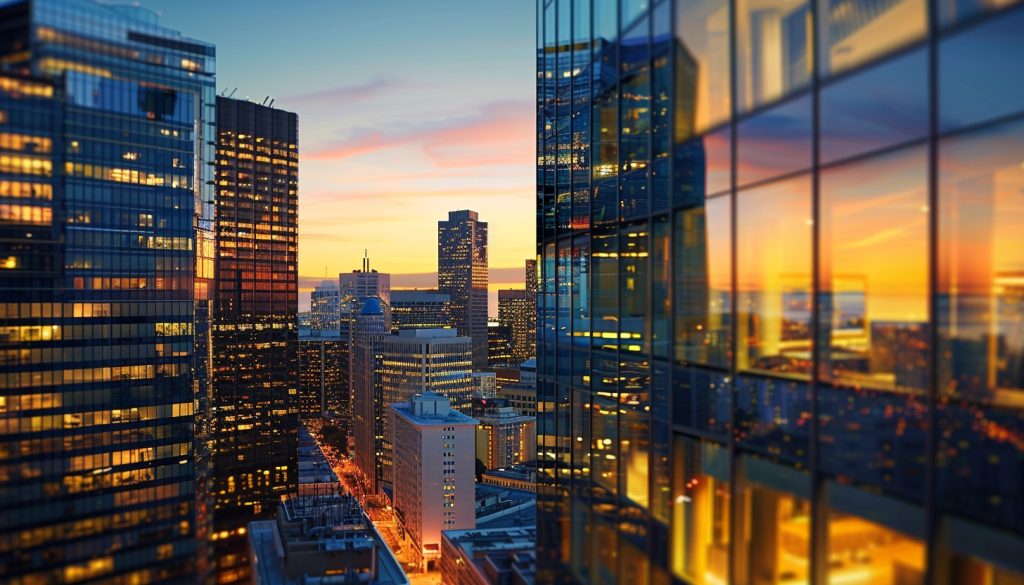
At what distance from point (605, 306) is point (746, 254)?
471 cm

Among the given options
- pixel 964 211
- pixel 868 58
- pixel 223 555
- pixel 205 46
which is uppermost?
pixel 205 46

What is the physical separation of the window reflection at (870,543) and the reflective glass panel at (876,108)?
9.78 ft

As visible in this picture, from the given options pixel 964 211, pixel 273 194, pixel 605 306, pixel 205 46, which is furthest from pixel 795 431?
pixel 273 194

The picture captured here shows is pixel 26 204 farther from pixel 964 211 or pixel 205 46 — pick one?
pixel 964 211

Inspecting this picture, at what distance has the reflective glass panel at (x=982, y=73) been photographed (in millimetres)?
5574

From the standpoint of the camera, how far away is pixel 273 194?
565ft

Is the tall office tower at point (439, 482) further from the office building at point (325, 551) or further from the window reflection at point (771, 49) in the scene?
the window reflection at point (771, 49)

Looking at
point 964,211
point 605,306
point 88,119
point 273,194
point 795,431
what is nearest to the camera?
point 964,211

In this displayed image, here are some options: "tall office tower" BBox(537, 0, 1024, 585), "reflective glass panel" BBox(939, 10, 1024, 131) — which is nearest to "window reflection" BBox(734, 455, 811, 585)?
"tall office tower" BBox(537, 0, 1024, 585)

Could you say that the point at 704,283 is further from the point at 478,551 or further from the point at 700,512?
the point at 478,551

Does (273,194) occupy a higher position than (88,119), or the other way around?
(273,194)

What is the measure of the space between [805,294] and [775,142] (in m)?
1.63

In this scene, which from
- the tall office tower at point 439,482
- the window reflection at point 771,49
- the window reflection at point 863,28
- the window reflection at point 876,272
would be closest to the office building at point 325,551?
the tall office tower at point 439,482

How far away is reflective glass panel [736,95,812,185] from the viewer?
25.0 ft
